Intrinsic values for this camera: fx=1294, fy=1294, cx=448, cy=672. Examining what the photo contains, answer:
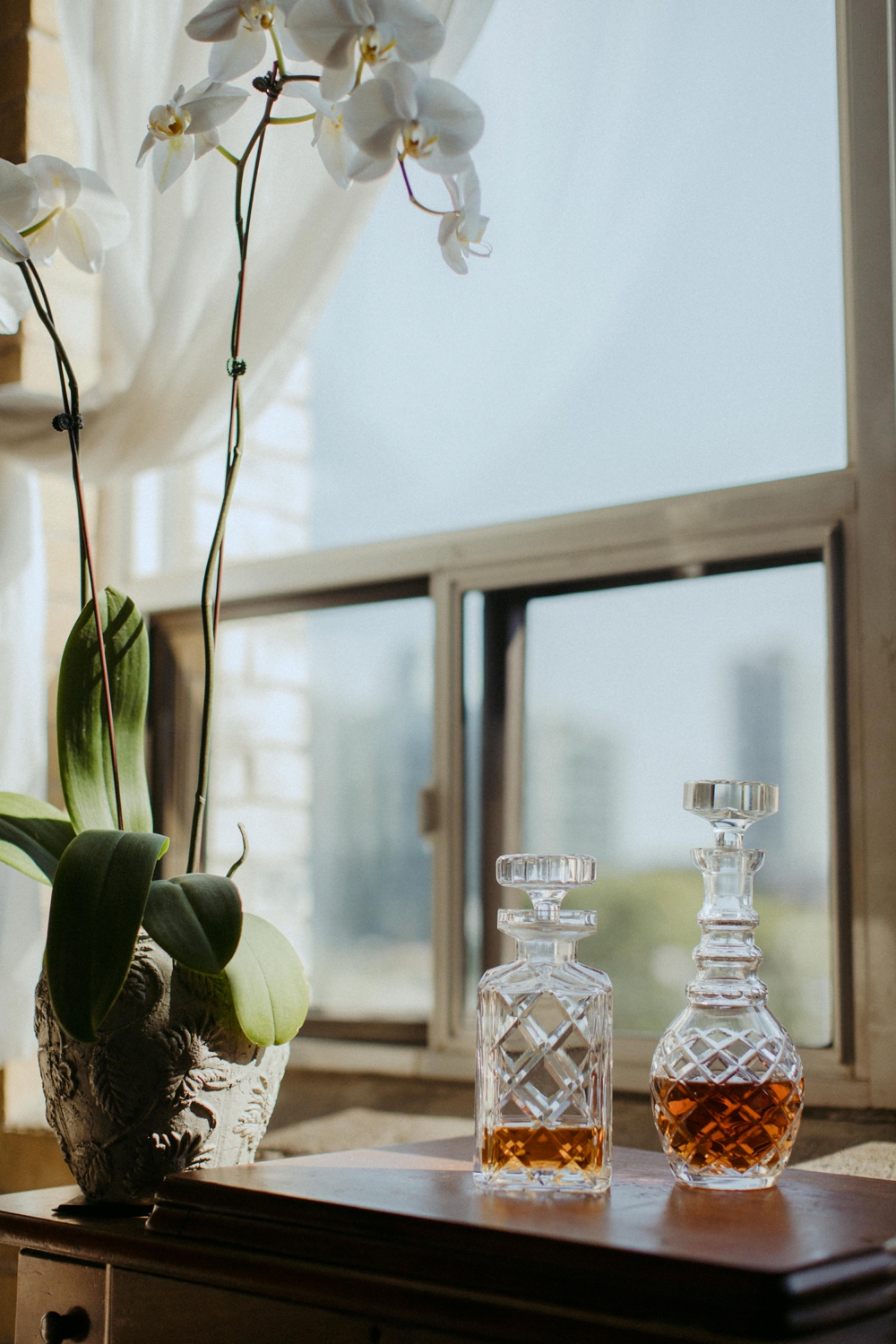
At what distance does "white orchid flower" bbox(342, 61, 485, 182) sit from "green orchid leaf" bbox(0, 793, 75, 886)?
65 centimetres

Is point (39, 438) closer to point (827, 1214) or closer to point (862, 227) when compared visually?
point (862, 227)

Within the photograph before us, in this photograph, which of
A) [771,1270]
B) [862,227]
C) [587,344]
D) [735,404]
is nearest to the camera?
[771,1270]

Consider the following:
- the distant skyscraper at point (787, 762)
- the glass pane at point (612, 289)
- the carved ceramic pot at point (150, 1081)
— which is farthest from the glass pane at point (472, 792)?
the carved ceramic pot at point (150, 1081)

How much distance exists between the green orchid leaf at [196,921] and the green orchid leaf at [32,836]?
13cm

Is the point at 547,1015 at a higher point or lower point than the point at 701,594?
lower

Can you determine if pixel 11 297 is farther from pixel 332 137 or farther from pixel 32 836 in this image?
pixel 32 836

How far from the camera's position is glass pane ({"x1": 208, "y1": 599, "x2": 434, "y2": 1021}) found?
1903 mm

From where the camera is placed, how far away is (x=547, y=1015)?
3.32 feet

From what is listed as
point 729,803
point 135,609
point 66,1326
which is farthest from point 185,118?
point 66,1326

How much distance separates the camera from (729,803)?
3.43 feet

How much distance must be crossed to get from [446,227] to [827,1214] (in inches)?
34.3

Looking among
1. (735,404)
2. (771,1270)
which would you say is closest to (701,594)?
(735,404)

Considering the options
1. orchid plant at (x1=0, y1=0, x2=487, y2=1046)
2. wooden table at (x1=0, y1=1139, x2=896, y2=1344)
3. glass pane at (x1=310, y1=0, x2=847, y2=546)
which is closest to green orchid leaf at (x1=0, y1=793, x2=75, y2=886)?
orchid plant at (x1=0, y1=0, x2=487, y2=1046)

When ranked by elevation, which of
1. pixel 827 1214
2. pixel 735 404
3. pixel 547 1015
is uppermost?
pixel 735 404
